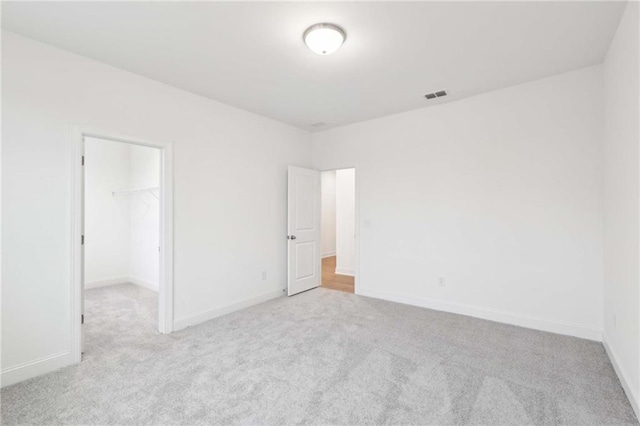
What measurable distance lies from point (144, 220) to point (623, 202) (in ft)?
19.7

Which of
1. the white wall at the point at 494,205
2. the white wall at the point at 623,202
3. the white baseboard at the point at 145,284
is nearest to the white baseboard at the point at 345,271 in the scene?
the white wall at the point at 494,205

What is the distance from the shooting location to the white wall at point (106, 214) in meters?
4.90

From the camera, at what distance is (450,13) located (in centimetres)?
207

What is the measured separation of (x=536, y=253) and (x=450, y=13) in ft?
8.54

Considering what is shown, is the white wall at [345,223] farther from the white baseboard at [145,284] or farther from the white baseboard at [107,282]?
the white baseboard at [107,282]

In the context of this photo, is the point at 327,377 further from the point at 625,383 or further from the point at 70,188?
the point at 70,188

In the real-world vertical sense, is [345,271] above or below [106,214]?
below

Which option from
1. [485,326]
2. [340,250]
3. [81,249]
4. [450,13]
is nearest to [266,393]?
[81,249]

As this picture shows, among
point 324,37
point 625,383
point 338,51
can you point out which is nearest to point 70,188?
point 324,37

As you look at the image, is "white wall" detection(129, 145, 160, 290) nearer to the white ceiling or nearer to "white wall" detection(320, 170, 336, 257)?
the white ceiling

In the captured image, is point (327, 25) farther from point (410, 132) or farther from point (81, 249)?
point (81, 249)

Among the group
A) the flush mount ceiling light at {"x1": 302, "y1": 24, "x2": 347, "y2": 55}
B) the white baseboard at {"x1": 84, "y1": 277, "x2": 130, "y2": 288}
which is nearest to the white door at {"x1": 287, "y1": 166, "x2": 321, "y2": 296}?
the flush mount ceiling light at {"x1": 302, "y1": 24, "x2": 347, "y2": 55}

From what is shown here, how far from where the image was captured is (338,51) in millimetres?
2578

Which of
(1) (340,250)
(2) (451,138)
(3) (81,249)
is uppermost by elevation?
(2) (451,138)
